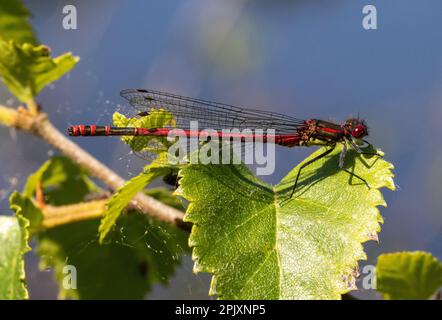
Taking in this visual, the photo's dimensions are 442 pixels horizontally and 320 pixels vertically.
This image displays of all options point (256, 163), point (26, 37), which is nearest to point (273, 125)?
point (256, 163)

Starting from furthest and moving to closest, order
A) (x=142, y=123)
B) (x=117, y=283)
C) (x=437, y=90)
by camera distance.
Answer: (x=437, y=90) < (x=117, y=283) < (x=142, y=123)

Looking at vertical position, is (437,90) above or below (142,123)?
above

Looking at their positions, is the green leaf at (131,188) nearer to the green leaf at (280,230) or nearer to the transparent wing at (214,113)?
the green leaf at (280,230)

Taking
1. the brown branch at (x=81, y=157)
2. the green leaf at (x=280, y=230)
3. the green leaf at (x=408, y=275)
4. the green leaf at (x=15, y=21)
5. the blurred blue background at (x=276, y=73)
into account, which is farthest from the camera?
the blurred blue background at (x=276, y=73)

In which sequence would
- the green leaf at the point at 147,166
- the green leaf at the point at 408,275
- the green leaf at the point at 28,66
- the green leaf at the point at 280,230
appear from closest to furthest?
the green leaf at the point at 280,230
the green leaf at the point at 408,275
the green leaf at the point at 147,166
the green leaf at the point at 28,66

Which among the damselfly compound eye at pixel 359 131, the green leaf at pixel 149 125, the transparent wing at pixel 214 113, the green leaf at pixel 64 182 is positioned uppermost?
the transparent wing at pixel 214 113

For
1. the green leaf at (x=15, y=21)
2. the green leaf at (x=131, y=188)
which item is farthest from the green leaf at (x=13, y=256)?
the green leaf at (x=15, y=21)

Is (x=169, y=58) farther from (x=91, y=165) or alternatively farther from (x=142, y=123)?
(x=142, y=123)
